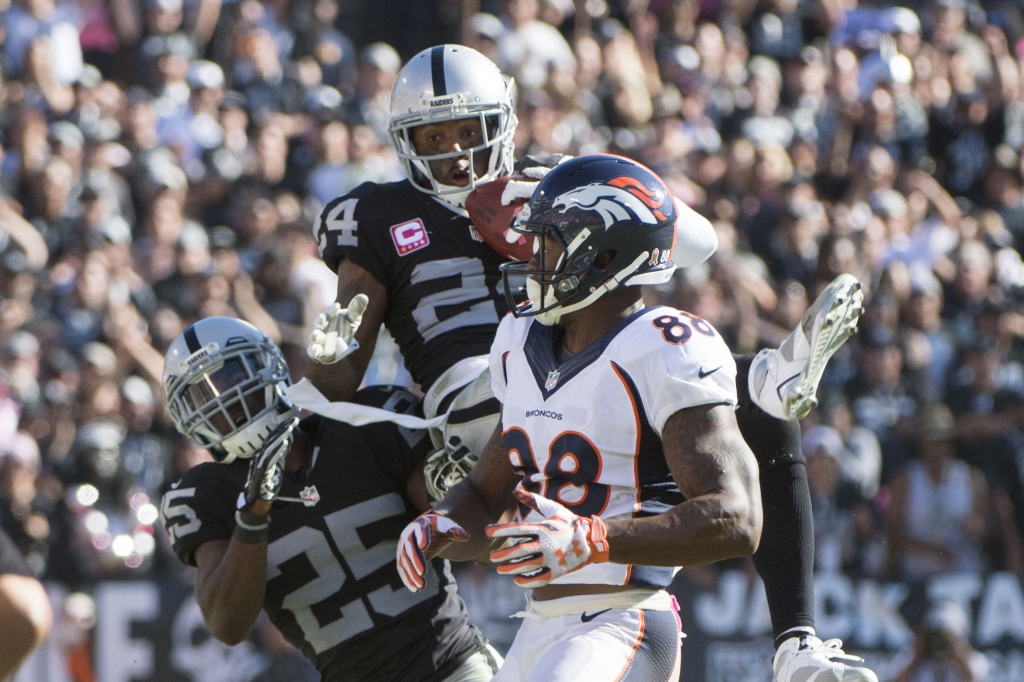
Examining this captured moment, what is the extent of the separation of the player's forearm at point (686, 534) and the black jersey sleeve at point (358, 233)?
186cm

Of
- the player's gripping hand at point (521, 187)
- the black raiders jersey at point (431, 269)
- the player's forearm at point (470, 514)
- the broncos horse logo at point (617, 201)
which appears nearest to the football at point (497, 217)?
the player's gripping hand at point (521, 187)

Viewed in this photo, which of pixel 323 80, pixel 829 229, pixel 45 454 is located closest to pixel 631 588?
pixel 45 454

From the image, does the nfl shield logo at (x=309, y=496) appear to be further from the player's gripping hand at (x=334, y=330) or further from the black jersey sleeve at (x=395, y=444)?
the player's gripping hand at (x=334, y=330)

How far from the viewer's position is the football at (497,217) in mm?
4477

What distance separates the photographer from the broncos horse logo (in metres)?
3.59

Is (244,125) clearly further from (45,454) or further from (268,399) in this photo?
(268,399)

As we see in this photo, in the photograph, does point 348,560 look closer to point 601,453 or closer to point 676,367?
point 601,453

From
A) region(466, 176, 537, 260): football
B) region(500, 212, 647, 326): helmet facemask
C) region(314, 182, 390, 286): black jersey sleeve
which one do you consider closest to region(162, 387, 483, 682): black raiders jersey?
region(314, 182, 390, 286): black jersey sleeve

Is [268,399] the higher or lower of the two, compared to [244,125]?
higher

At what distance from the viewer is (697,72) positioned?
464 inches

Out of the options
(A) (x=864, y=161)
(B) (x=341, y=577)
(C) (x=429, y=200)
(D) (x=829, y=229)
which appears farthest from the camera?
(A) (x=864, y=161)

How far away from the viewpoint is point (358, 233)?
4.74m

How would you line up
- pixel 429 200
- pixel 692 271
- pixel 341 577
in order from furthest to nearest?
pixel 692 271
pixel 429 200
pixel 341 577

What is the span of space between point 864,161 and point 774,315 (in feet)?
6.24
